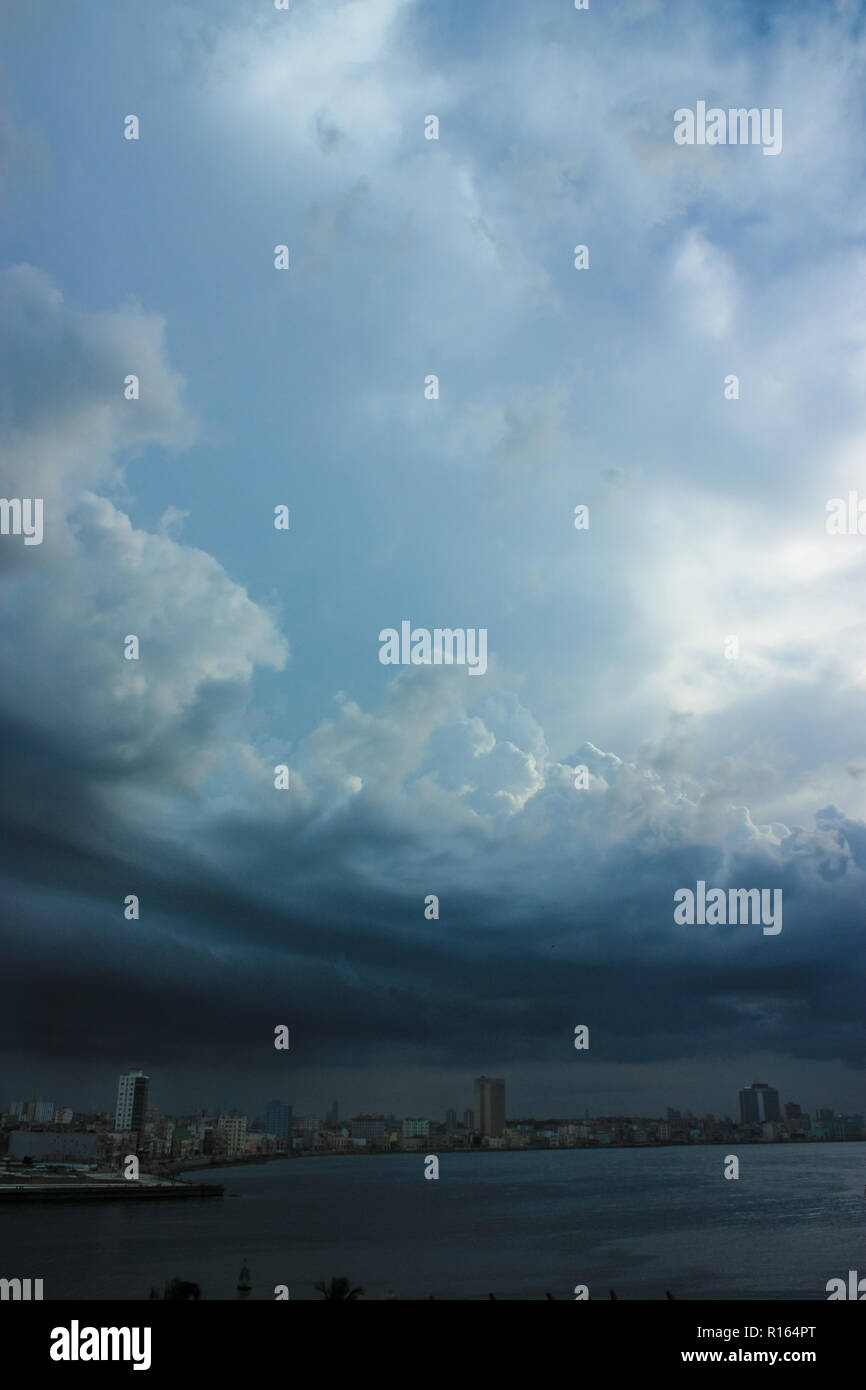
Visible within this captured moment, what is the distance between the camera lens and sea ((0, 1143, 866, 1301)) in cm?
3512

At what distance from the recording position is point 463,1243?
4638 centimetres

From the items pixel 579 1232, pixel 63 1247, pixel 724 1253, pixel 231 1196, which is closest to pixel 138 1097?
pixel 231 1196

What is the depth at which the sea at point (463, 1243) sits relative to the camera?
35.1 meters

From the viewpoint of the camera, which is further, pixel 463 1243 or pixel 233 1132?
pixel 233 1132

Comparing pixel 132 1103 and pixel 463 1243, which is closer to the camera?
pixel 463 1243

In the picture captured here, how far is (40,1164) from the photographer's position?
3196 inches

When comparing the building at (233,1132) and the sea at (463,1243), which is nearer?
the sea at (463,1243)

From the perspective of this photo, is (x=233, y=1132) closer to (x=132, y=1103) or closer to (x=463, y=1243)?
(x=132, y=1103)

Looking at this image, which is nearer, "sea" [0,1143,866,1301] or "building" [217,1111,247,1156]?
"sea" [0,1143,866,1301]

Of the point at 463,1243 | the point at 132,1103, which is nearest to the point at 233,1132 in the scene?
the point at 132,1103
